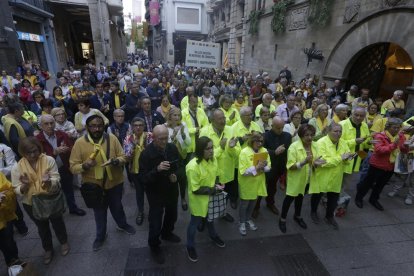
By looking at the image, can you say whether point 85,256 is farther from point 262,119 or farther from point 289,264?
point 262,119

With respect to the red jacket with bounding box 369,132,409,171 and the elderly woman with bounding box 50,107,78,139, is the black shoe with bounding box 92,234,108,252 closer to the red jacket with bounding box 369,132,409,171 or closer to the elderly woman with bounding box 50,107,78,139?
the elderly woman with bounding box 50,107,78,139

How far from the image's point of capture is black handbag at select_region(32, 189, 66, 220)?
3.17 metres

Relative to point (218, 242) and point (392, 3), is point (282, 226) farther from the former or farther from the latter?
point (392, 3)

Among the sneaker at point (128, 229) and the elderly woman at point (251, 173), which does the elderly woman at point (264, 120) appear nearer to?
the elderly woman at point (251, 173)

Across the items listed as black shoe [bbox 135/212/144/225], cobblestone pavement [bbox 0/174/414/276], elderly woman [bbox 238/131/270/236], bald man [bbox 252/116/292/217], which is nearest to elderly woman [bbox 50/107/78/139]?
cobblestone pavement [bbox 0/174/414/276]

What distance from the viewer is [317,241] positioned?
409 centimetres

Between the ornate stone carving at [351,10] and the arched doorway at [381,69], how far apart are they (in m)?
1.46

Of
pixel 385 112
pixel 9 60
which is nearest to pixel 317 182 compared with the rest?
pixel 385 112

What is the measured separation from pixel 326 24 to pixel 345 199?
9.67 metres

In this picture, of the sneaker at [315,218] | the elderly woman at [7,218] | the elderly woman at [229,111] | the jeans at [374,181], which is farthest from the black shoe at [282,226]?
the elderly woman at [7,218]

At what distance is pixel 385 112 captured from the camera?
6.88 m

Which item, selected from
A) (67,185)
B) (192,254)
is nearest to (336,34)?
(192,254)

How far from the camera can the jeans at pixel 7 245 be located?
3105 mm

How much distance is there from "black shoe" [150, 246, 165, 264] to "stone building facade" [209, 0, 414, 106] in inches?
359
